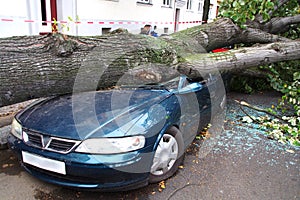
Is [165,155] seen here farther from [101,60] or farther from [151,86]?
[101,60]

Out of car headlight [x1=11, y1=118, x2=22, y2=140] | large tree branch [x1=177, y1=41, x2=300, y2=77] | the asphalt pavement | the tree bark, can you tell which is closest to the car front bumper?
car headlight [x1=11, y1=118, x2=22, y2=140]

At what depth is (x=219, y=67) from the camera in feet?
14.3

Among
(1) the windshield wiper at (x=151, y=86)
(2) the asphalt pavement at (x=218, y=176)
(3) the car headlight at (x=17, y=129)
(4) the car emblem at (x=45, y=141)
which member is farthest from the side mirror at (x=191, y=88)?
(3) the car headlight at (x=17, y=129)

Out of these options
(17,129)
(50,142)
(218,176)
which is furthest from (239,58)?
(17,129)

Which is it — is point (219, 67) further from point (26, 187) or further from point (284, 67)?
point (26, 187)

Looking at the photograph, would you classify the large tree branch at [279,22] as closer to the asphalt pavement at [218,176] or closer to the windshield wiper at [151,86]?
the asphalt pavement at [218,176]

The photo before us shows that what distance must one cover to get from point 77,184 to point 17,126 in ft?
3.09

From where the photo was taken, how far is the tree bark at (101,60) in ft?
10.2

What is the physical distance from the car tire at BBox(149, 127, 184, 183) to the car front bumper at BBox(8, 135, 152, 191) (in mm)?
207

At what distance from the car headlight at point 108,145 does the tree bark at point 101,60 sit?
4.35ft

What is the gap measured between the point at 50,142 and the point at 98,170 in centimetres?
52

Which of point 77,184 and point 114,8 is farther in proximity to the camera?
point 114,8

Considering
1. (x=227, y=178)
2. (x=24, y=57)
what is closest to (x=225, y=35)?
(x=227, y=178)

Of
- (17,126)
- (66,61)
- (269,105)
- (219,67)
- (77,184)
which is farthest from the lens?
(269,105)
